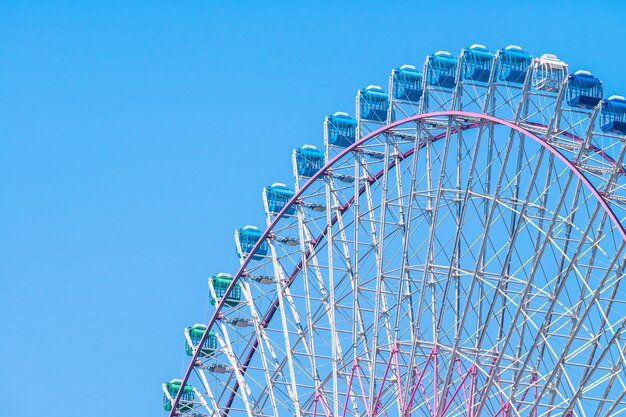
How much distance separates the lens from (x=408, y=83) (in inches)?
2518

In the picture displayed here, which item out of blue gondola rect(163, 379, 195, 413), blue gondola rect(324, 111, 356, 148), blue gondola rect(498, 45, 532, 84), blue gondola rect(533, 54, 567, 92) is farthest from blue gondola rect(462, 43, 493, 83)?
blue gondola rect(163, 379, 195, 413)

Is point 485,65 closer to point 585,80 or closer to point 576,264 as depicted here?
point 585,80

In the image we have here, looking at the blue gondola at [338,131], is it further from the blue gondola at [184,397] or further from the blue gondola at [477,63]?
the blue gondola at [184,397]

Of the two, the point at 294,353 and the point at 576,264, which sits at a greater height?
the point at 576,264

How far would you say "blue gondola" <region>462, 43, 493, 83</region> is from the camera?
2325 inches

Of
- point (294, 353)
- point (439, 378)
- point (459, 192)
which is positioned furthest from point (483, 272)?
point (294, 353)

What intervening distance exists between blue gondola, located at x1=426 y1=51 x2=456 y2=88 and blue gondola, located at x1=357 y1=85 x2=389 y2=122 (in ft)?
14.1

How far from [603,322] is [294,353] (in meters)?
16.2

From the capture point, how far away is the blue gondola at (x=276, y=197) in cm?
7162

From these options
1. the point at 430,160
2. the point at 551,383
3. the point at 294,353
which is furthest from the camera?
the point at 294,353

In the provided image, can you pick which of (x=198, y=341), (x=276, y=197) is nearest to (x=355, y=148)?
(x=276, y=197)

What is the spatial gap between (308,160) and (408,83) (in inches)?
295

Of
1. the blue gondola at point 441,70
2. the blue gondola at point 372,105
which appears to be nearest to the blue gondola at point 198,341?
the blue gondola at point 372,105

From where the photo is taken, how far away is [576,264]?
5234 centimetres
